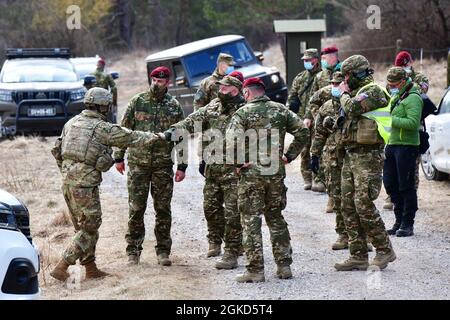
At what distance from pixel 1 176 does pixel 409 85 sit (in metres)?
8.42

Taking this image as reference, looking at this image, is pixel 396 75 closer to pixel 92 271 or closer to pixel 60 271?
pixel 92 271

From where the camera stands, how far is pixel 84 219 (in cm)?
864

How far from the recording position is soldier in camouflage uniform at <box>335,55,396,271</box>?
28.3 feet

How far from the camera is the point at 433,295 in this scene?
25.9 feet

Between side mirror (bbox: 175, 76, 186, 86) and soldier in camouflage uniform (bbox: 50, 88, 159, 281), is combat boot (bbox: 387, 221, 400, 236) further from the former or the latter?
side mirror (bbox: 175, 76, 186, 86)

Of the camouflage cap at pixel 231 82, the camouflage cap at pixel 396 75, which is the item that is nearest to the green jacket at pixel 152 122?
the camouflage cap at pixel 231 82

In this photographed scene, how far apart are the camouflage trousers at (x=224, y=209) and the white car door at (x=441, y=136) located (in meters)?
4.79

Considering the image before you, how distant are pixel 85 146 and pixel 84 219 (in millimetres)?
656

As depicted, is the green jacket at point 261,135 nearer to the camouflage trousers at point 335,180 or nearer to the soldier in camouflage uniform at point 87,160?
the soldier in camouflage uniform at point 87,160

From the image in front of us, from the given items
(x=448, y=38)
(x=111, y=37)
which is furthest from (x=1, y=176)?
(x=111, y=37)

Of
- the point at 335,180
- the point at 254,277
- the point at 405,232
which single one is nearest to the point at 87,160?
the point at 254,277

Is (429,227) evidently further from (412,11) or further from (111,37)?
(111,37)

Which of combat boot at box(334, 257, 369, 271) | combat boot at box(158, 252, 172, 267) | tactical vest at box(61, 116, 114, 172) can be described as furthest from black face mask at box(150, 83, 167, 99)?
combat boot at box(334, 257, 369, 271)
